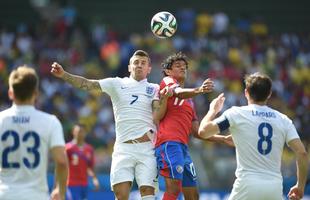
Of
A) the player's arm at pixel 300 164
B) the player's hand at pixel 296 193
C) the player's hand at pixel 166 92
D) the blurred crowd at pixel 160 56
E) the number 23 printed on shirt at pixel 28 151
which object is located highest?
the blurred crowd at pixel 160 56

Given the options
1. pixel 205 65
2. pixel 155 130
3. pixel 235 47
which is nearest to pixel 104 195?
pixel 155 130

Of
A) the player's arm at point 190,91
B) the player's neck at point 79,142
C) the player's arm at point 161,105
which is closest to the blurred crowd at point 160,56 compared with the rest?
the player's neck at point 79,142

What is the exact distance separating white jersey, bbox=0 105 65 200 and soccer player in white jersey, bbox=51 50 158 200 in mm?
2760

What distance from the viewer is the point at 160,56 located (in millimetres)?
27141

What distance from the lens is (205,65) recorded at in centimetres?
2667

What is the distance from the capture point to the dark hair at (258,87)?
317 inches

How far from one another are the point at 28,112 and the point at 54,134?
32 centimetres

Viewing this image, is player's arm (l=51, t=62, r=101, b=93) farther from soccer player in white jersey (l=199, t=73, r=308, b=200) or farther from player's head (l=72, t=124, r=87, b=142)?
player's head (l=72, t=124, r=87, b=142)

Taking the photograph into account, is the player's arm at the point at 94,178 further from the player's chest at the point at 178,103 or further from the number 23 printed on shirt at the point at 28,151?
the number 23 printed on shirt at the point at 28,151

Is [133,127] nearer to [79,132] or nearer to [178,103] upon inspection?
[178,103]

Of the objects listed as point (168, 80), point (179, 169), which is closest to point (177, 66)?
point (168, 80)

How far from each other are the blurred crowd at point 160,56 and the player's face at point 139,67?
12341 mm

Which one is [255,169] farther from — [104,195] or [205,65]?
[205,65]

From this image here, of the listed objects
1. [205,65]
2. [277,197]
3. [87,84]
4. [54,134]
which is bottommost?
[277,197]
